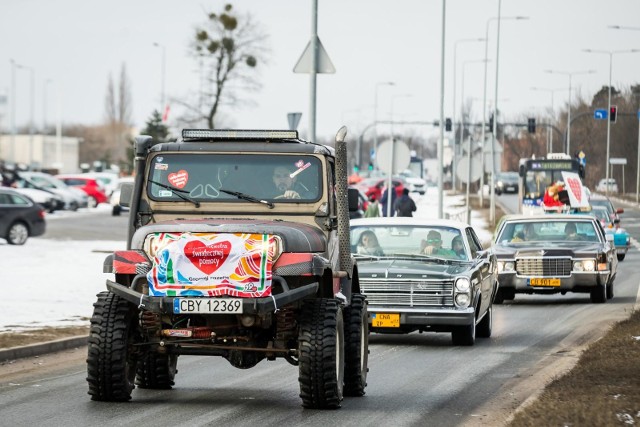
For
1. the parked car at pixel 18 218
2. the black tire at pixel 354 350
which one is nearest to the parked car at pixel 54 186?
the parked car at pixel 18 218

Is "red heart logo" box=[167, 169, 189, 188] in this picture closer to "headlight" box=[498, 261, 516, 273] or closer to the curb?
the curb

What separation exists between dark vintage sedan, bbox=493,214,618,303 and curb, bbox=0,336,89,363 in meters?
9.78

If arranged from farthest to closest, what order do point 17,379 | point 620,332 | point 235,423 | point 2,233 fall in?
point 2,233, point 620,332, point 17,379, point 235,423

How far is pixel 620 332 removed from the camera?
18.6 m

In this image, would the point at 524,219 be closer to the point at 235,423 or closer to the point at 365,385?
the point at 365,385

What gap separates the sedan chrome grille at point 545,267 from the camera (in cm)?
2583

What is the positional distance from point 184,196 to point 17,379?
263 cm

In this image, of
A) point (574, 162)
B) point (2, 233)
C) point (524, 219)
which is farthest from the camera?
point (574, 162)

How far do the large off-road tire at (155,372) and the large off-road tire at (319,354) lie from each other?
1.83 m

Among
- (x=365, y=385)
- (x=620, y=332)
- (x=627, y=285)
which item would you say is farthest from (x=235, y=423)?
(x=627, y=285)

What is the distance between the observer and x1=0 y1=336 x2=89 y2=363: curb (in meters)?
16.2

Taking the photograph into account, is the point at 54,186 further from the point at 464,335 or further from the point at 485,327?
the point at 464,335

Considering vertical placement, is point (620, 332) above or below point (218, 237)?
below

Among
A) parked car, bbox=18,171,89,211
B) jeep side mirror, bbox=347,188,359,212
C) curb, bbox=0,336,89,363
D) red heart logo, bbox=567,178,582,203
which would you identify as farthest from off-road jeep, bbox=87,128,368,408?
parked car, bbox=18,171,89,211
